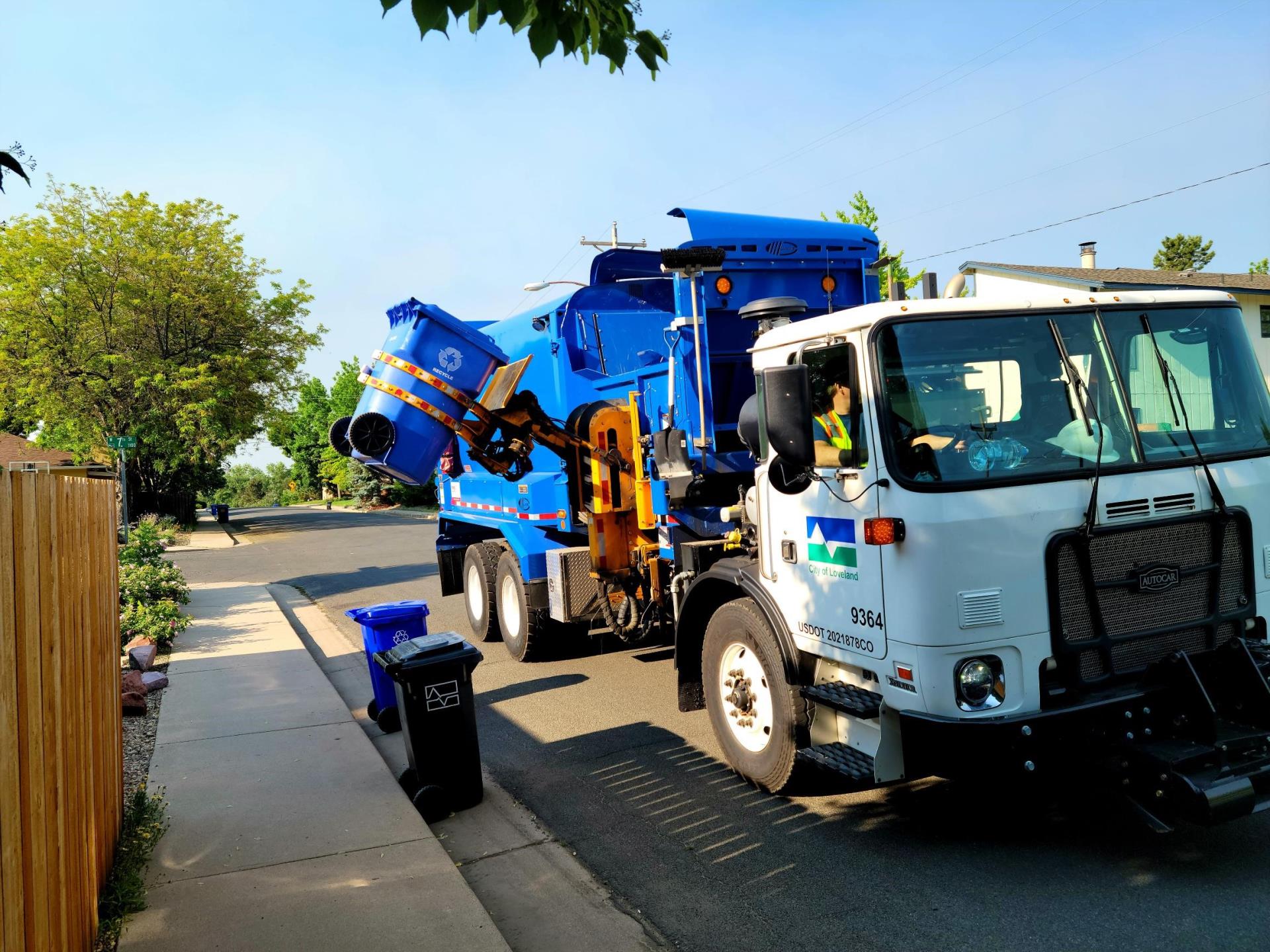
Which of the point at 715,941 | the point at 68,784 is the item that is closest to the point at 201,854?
the point at 68,784

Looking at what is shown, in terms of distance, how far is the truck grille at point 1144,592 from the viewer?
12.9ft

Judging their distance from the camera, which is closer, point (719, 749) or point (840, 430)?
point (840, 430)

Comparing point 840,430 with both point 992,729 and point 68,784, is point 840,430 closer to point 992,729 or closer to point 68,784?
point 992,729

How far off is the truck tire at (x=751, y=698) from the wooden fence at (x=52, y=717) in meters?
2.99

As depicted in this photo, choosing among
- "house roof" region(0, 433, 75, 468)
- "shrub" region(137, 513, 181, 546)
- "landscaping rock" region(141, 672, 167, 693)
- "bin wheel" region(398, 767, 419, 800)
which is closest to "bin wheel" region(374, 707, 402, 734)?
"bin wheel" region(398, 767, 419, 800)

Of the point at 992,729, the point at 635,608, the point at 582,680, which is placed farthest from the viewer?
the point at 582,680

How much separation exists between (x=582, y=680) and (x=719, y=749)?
2.35m

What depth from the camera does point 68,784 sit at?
3340mm

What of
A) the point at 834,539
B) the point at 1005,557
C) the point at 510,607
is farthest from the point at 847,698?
the point at 510,607

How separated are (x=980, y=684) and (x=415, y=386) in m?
5.45

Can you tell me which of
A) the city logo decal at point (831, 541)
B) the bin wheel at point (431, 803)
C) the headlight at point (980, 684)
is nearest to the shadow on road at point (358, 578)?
the bin wheel at point (431, 803)

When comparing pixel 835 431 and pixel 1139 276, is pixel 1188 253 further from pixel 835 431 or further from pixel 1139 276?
pixel 835 431

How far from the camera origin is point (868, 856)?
434cm

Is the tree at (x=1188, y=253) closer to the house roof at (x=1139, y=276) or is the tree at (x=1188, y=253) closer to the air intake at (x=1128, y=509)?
the house roof at (x=1139, y=276)
